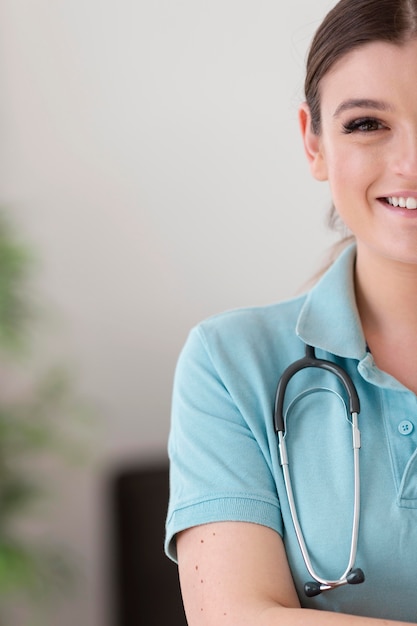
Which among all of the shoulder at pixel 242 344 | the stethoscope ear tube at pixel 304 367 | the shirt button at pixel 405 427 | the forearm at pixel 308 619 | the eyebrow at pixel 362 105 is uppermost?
the eyebrow at pixel 362 105

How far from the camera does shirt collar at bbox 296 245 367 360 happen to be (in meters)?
1.44

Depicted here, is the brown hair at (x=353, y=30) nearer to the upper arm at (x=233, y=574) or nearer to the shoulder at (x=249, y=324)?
the shoulder at (x=249, y=324)

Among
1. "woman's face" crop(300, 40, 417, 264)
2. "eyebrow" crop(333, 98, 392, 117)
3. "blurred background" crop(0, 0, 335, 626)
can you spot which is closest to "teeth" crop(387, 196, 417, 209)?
"woman's face" crop(300, 40, 417, 264)

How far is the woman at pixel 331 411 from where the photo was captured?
1.28 meters

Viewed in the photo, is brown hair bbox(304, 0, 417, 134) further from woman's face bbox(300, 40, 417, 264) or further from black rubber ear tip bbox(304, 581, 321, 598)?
black rubber ear tip bbox(304, 581, 321, 598)

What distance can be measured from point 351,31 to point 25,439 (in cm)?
163

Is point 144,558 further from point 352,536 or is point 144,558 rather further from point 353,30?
point 353,30

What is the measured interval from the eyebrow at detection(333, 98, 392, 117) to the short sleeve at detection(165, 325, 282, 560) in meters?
0.38

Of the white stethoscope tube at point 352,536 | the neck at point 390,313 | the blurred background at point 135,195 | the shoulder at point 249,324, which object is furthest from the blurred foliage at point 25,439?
the white stethoscope tube at point 352,536

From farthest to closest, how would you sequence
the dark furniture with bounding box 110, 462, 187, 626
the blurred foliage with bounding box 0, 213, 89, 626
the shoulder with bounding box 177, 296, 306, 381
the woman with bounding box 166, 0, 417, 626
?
1. the dark furniture with bounding box 110, 462, 187, 626
2. the blurred foliage with bounding box 0, 213, 89, 626
3. the shoulder with bounding box 177, 296, 306, 381
4. the woman with bounding box 166, 0, 417, 626

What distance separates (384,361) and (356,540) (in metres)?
0.29

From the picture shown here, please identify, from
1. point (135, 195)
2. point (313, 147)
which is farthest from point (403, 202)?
point (135, 195)

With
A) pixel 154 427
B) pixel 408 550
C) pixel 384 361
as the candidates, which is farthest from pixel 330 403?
pixel 154 427

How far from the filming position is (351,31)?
141cm
